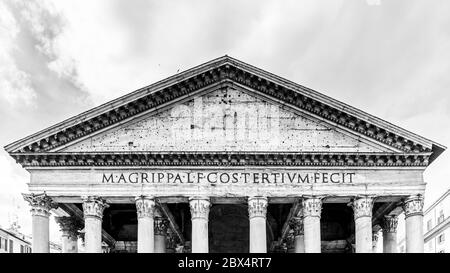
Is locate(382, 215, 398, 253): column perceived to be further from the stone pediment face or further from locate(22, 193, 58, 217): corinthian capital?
locate(22, 193, 58, 217): corinthian capital

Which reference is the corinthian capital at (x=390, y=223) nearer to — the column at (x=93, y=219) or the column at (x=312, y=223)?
the column at (x=312, y=223)

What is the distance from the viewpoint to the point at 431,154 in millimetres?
27938

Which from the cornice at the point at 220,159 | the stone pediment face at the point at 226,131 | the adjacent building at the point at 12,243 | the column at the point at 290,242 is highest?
the stone pediment face at the point at 226,131

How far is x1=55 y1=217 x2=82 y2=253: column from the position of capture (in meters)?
32.0

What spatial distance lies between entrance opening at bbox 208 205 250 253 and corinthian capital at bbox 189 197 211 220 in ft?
29.1

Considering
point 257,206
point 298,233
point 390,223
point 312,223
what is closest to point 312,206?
point 312,223

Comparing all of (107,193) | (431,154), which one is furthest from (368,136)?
(107,193)

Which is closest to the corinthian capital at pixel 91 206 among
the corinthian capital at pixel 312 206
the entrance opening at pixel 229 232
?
the corinthian capital at pixel 312 206

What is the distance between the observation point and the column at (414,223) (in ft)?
88.9

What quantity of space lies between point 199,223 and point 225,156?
9.33ft

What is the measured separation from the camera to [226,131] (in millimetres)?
27875

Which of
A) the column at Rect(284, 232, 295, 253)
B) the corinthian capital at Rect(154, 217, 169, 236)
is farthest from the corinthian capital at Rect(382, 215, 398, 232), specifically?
the corinthian capital at Rect(154, 217, 169, 236)

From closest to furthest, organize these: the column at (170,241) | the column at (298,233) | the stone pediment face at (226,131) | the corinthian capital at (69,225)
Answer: the stone pediment face at (226,131)
the column at (298,233)
the corinthian capital at (69,225)
the column at (170,241)

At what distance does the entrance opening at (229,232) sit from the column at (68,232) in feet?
24.3
